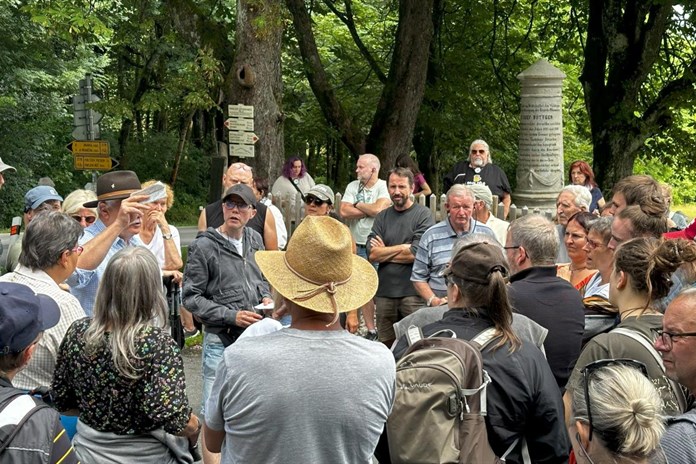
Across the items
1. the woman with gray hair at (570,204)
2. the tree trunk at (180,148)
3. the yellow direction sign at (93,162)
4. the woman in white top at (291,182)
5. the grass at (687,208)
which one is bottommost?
the grass at (687,208)

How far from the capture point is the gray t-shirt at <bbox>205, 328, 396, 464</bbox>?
3.34 meters

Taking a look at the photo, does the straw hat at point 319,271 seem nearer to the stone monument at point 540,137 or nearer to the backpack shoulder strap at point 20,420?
the backpack shoulder strap at point 20,420

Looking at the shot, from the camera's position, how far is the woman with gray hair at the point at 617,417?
290 centimetres

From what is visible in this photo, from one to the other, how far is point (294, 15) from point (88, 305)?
12.6 metres

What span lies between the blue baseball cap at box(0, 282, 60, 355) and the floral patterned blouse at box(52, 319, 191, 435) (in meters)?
0.60

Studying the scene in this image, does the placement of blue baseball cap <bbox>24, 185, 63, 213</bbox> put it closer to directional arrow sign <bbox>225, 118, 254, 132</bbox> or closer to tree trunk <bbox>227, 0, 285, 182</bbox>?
directional arrow sign <bbox>225, 118, 254, 132</bbox>

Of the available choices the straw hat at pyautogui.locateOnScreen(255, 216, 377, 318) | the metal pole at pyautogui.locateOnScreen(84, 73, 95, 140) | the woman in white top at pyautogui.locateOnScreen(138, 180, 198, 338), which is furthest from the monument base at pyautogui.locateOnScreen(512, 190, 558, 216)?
the straw hat at pyautogui.locateOnScreen(255, 216, 377, 318)

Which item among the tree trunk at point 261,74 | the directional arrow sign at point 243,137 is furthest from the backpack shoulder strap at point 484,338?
the tree trunk at point 261,74

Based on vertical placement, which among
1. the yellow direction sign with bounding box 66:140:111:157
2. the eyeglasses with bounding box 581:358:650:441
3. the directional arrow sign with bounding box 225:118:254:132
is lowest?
the yellow direction sign with bounding box 66:140:111:157

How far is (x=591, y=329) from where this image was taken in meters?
5.00

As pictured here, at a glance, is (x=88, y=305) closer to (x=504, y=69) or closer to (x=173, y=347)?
(x=173, y=347)

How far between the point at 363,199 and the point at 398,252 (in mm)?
1851

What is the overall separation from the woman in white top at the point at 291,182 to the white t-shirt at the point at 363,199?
2609 millimetres

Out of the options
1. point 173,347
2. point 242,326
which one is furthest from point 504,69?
point 173,347
